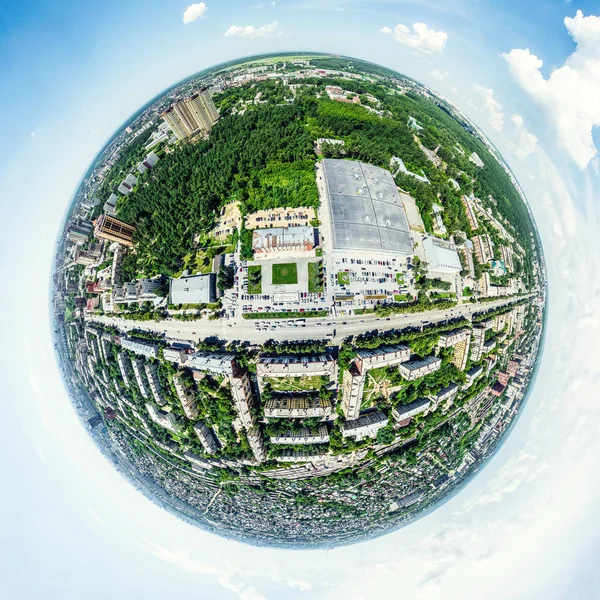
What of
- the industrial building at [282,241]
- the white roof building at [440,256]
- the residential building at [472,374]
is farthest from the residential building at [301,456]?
the white roof building at [440,256]

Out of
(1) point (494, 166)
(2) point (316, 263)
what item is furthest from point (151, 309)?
(1) point (494, 166)

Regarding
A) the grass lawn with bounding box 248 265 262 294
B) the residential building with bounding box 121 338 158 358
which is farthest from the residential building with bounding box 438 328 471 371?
the residential building with bounding box 121 338 158 358

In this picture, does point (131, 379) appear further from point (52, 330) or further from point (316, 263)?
point (316, 263)

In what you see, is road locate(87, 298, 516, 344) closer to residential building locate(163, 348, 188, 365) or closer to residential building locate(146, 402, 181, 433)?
residential building locate(163, 348, 188, 365)

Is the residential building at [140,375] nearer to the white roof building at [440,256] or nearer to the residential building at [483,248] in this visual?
the white roof building at [440,256]

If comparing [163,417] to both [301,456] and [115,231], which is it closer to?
[301,456]

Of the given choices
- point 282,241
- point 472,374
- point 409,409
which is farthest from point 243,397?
point 472,374

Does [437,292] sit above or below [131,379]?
above

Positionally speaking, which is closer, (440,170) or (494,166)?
(440,170)
